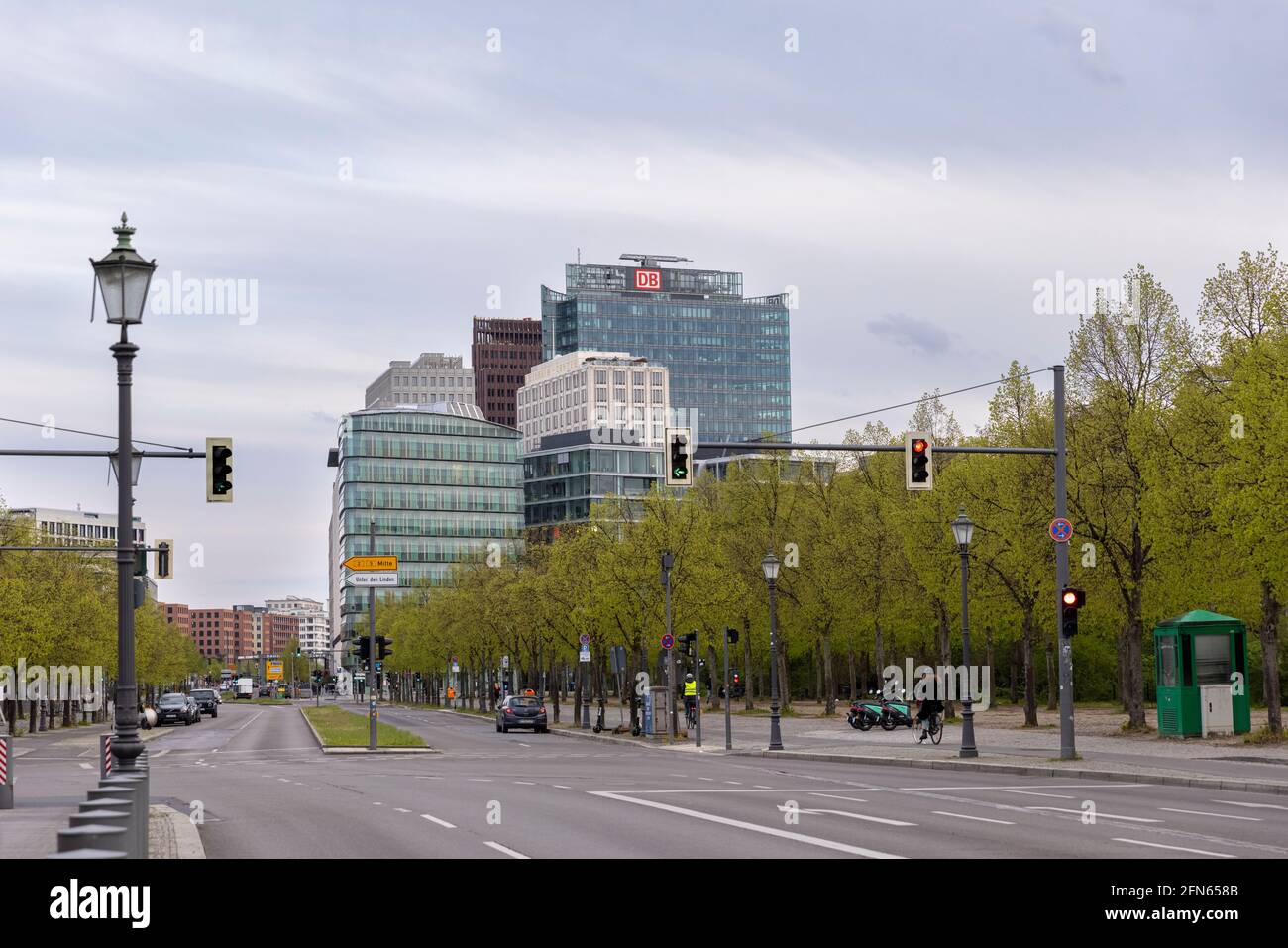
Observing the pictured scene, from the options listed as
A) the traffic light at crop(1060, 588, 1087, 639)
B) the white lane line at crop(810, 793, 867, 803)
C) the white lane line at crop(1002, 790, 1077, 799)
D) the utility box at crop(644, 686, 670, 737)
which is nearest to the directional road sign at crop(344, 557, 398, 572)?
the utility box at crop(644, 686, 670, 737)

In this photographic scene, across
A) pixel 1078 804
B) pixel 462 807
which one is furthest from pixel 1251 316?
pixel 462 807

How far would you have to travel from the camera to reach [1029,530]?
44844mm

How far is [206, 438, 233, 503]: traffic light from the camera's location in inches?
888

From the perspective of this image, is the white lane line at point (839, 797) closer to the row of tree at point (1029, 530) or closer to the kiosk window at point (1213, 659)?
the row of tree at point (1029, 530)

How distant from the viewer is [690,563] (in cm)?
5531

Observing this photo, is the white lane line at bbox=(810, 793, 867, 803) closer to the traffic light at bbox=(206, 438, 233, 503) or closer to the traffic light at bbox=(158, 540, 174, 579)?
the traffic light at bbox=(206, 438, 233, 503)

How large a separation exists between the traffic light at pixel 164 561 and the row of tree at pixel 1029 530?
1666 cm

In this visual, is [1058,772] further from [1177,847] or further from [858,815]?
[1177,847]

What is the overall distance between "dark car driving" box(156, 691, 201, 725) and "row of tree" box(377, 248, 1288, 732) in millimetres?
17670

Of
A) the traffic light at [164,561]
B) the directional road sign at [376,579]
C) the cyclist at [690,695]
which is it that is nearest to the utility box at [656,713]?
the cyclist at [690,695]

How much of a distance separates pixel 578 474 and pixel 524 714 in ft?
413

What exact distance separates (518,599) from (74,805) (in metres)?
49.1

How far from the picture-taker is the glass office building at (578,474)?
185 metres
